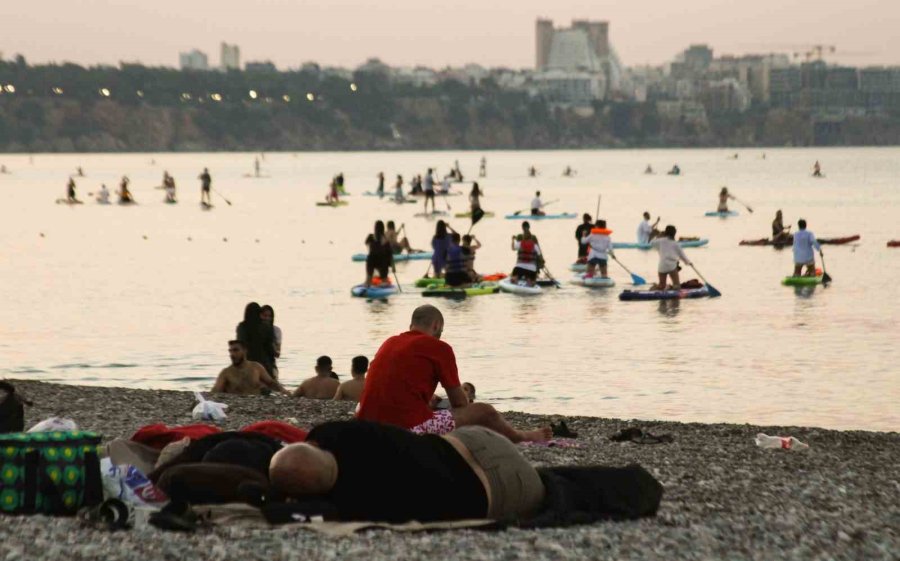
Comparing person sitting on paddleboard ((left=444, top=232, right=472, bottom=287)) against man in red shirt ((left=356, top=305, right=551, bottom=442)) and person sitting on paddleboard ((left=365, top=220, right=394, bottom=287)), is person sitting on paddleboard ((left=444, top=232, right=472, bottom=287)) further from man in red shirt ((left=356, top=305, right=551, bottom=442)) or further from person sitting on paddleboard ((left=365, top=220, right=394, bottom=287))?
man in red shirt ((left=356, top=305, right=551, bottom=442))

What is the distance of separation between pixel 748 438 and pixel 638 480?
4.61 metres

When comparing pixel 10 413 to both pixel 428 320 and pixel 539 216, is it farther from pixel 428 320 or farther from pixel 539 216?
pixel 539 216

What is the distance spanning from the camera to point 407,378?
993cm

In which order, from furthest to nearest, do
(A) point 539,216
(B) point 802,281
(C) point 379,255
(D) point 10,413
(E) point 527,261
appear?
(A) point 539,216 < (B) point 802,281 < (E) point 527,261 < (C) point 379,255 < (D) point 10,413

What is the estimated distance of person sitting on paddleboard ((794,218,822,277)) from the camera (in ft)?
104

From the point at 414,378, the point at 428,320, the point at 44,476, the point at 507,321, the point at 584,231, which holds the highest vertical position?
the point at 428,320

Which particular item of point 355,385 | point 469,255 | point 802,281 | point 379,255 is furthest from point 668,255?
point 355,385

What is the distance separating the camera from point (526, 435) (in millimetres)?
10867

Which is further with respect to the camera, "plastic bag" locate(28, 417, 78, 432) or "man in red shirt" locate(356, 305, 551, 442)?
"man in red shirt" locate(356, 305, 551, 442)

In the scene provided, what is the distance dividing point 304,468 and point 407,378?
6.48ft

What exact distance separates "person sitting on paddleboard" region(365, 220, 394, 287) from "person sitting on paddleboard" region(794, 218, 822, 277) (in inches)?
311

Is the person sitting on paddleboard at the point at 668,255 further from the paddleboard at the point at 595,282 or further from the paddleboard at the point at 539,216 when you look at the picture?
the paddleboard at the point at 539,216

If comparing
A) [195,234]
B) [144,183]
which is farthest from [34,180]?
[195,234]

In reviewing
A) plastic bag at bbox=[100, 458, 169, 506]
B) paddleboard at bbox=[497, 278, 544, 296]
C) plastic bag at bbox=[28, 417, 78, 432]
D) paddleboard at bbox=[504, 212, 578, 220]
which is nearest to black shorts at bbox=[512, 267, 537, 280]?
paddleboard at bbox=[497, 278, 544, 296]
